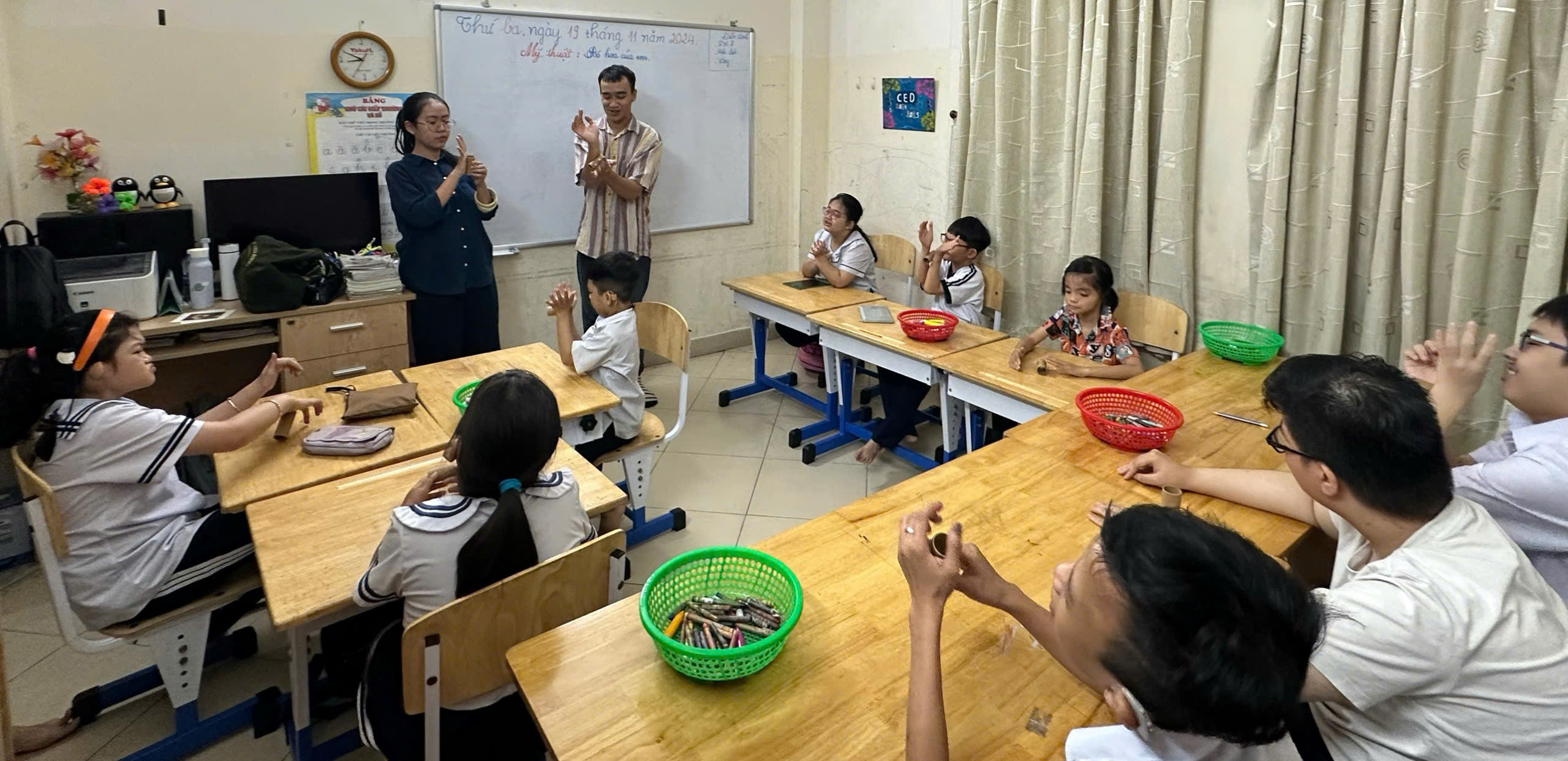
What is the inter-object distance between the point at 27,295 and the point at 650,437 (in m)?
2.13

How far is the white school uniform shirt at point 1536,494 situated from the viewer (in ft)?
4.77

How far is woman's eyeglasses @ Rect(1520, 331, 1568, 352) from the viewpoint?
1.61 meters

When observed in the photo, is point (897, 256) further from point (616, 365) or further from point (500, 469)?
point (500, 469)

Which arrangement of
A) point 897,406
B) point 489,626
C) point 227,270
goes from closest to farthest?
point 489,626 < point 227,270 < point 897,406

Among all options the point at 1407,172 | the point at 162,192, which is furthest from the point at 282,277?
the point at 1407,172

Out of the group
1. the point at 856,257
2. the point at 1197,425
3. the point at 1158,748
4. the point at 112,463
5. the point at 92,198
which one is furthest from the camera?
the point at 856,257

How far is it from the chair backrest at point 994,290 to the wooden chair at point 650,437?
5.43 ft

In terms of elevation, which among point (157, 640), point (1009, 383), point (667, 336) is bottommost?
point (157, 640)

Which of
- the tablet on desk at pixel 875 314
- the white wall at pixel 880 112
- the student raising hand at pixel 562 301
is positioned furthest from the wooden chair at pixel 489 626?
the white wall at pixel 880 112

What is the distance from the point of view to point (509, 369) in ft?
8.40

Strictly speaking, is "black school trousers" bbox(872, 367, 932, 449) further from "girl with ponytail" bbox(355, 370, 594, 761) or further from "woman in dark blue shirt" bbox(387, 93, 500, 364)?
"girl with ponytail" bbox(355, 370, 594, 761)

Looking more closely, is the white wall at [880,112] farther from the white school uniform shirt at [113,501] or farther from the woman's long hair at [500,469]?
the white school uniform shirt at [113,501]

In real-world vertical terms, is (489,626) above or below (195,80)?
below

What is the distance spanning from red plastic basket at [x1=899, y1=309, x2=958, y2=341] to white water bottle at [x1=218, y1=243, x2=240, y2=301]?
272cm
